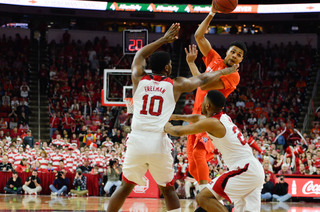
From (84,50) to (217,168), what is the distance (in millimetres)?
12874

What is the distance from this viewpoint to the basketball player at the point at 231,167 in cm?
596

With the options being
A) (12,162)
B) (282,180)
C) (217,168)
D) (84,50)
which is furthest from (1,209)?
(84,50)

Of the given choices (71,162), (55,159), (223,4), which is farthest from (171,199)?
(55,159)

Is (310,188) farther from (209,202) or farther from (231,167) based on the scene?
(209,202)

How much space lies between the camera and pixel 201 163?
281 inches

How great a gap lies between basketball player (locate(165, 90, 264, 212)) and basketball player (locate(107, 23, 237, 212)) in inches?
8.4

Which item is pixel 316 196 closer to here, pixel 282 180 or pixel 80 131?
pixel 282 180

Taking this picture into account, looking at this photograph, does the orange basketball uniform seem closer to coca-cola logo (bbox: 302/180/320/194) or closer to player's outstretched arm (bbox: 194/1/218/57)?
player's outstretched arm (bbox: 194/1/218/57)

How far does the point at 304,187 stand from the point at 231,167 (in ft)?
32.7

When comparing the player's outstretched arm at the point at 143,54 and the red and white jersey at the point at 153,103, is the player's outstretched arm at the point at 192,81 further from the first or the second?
the player's outstretched arm at the point at 143,54

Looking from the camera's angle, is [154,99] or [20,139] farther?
[20,139]

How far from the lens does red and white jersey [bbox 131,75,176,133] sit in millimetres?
6051

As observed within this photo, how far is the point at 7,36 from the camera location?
25.8 meters

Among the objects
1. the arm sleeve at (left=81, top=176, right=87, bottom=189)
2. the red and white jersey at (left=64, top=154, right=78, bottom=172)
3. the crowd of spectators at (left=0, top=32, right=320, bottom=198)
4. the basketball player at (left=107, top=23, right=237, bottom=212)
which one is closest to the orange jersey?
the basketball player at (left=107, top=23, right=237, bottom=212)
